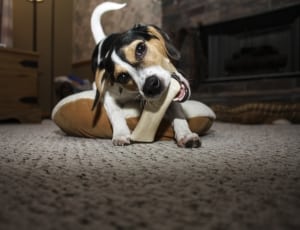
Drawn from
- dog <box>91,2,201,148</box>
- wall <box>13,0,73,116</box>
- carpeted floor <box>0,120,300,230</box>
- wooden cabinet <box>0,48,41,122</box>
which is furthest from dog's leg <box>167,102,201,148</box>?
wall <box>13,0,73,116</box>

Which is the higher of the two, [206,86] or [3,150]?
[206,86]

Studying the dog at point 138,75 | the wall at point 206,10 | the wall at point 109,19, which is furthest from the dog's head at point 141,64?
the wall at point 109,19

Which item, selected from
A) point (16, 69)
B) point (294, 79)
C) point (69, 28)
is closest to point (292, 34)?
point (294, 79)

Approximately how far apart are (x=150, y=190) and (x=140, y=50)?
0.62 meters

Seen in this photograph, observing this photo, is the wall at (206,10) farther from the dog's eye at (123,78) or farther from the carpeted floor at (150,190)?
the carpeted floor at (150,190)

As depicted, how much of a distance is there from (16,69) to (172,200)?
2249 millimetres

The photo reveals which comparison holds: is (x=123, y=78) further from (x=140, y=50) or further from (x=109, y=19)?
(x=109, y=19)

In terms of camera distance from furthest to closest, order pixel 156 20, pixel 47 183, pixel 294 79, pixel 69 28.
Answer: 1. pixel 69 28
2. pixel 156 20
3. pixel 294 79
4. pixel 47 183

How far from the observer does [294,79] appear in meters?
2.30

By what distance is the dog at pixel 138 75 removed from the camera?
39.8 inches

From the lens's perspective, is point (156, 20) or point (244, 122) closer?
point (244, 122)

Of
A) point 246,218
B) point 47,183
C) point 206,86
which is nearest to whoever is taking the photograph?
point 246,218

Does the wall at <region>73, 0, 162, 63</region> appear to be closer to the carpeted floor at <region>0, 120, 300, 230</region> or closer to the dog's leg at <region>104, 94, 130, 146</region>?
the dog's leg at <region>104, 94, 130, 146</region>

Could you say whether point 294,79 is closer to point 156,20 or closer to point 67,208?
point 156,20
